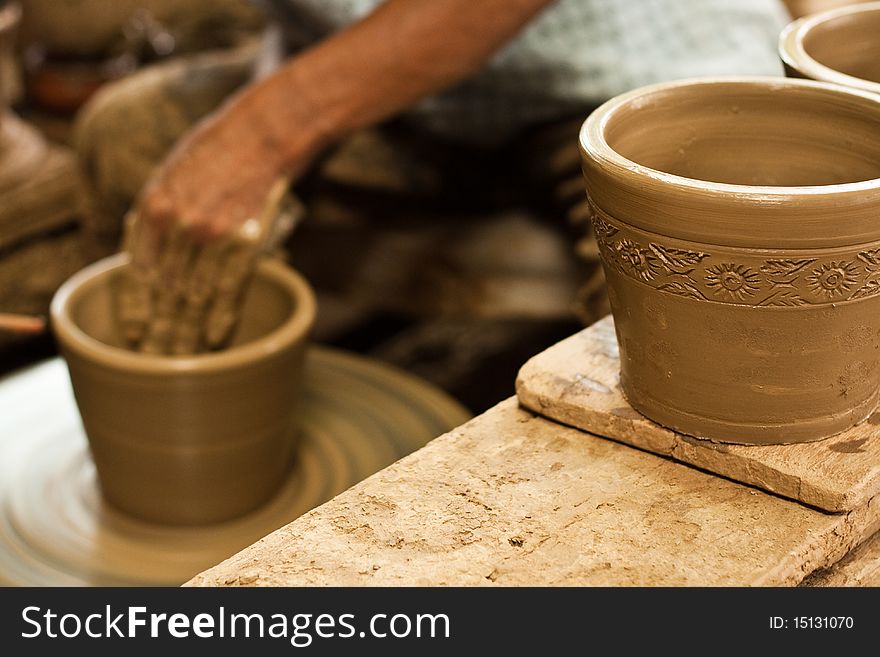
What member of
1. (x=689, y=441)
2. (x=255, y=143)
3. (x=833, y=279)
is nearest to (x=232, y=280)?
(x=255, y=143)

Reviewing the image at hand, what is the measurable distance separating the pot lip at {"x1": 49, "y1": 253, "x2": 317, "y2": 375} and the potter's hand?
0.04 m

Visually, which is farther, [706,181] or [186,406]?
[186,406]

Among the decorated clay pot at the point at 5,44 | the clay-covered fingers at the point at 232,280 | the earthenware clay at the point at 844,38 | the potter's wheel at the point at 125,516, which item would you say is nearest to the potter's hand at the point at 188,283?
the clay-covered fingers at the point at 232,280

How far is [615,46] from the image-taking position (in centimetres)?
160

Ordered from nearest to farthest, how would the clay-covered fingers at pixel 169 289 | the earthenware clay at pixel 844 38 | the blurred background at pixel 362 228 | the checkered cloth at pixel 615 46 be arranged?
the earthenware clay at pixel 844 38, the clay-covered fingers at pixel 169 289, the checkered cloth at pixel 615 46, the blurred background at pixel 362 228

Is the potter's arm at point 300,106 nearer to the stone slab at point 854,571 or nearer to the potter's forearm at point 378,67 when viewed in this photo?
the potter's forearm at point 378,67

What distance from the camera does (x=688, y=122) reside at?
855mm

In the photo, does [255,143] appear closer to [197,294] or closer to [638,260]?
[197,294]

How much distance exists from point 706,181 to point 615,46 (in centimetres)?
86

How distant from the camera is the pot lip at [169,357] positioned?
1.29 m

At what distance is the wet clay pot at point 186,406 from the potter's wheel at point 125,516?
3 cm
